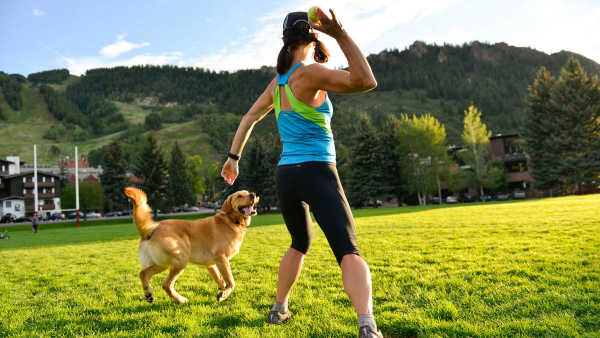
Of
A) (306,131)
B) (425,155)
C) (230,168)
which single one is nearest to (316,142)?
(306,131)

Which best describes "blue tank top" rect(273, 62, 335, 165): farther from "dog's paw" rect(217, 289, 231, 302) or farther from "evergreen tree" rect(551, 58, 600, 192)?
"evergreen tree" rect(551, 58, 600, 192)

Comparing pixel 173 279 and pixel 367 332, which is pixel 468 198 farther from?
pixel 367 332

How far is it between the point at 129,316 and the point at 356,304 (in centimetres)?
271

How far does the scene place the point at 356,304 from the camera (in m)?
2.61

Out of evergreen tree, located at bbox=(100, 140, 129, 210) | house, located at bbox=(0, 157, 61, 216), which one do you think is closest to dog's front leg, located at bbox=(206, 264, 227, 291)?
evergreen tree, located at bbox=(100, 140, 129, 210)

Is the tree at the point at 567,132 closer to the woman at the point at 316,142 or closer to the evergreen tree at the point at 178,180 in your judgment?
the woman at the point at 316,142

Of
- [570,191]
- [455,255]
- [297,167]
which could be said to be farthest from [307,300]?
[570,191]

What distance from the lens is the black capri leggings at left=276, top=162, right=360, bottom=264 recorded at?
9.11ft

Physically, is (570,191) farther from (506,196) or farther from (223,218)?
(223,218)

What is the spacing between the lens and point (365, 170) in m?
46.5

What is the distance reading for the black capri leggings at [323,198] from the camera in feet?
9.11

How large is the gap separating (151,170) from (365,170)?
102 feet

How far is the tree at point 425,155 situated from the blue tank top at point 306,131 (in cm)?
4648

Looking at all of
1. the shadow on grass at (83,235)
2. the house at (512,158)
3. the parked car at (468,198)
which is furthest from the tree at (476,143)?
the shadow on grass at (83,235)
